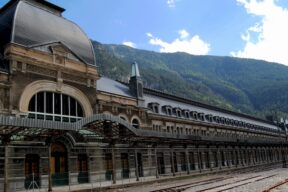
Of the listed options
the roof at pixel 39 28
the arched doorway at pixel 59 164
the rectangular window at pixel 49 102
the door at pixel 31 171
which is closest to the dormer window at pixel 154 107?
the roof at pixel 39 28

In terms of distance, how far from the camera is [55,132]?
21.4m

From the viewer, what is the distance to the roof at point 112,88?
35.8 meters

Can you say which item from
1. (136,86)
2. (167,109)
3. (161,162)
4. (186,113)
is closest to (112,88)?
(136,86)

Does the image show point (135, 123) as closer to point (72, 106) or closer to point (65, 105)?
point (72, 106)

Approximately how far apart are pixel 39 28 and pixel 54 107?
764 cm

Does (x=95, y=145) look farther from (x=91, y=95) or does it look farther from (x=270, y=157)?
(x=270, y=157)

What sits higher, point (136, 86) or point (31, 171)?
point (136, 86)

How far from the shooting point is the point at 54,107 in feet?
92.6

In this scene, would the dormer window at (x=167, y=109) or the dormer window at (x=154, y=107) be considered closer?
the dormer window at (x=154, y=107)

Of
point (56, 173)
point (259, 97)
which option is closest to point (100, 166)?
point (56, 173)

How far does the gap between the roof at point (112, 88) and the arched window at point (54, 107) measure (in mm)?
4750

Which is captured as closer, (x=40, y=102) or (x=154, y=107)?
(x=40, y=102)

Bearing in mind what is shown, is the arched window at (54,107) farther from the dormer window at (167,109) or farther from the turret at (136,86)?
the dormer window at (167,109)

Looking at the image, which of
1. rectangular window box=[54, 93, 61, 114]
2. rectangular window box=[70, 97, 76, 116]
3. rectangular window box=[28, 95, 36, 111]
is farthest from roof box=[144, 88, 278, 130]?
rectangular window box=[28, 95, 36, 111]
